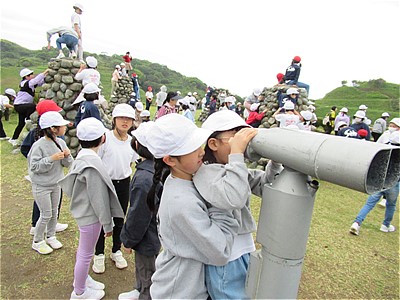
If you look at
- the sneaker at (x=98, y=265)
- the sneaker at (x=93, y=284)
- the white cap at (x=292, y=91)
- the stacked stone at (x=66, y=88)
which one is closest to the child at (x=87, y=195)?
the sneaker at (x=93, y=284)

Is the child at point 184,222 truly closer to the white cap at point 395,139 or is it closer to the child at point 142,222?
the child at point 142,222

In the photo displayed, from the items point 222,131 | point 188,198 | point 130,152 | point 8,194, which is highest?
point 222,131

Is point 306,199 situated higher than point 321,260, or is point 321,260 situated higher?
point 306,199

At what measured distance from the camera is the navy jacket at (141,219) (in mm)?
2195

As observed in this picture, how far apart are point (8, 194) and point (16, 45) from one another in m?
52.0

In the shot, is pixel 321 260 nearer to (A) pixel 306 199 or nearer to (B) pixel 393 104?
(A) pixel 306 199

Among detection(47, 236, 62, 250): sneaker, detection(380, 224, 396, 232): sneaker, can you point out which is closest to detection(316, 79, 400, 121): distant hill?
detection(380, 224, 396, 232): sneaker

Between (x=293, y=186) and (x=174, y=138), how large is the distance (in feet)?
1.70

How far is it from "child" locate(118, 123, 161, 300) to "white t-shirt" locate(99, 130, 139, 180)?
2.15ft

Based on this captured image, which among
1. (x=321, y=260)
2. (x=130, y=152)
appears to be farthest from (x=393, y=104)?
(x=130, y=152)

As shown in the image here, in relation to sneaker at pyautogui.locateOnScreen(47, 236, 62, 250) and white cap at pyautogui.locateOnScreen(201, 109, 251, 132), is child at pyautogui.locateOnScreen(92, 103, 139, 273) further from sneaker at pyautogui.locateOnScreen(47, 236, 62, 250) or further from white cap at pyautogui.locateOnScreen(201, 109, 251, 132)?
white cap at pyautogui.locateOnScreen(201, 109, 251, 132)

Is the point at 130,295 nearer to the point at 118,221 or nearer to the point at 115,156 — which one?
the point at 118,221

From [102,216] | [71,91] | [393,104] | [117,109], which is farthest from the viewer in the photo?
[393,104]

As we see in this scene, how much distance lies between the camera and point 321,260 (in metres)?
3.79
